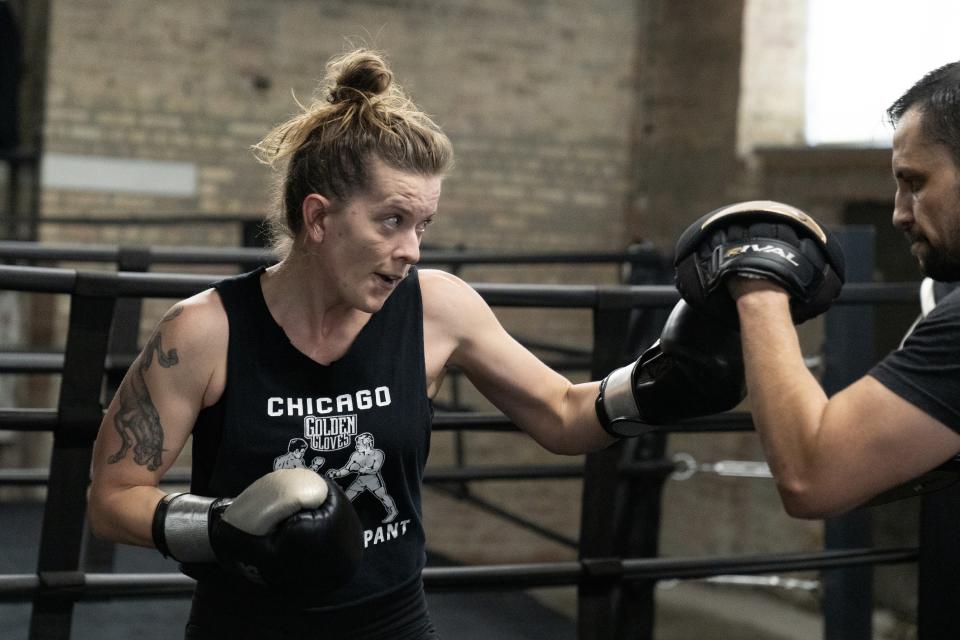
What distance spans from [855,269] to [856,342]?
8.6 inches

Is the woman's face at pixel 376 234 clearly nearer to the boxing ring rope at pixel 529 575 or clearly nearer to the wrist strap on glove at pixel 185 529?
the wrist strap on glove at pixel 185 529

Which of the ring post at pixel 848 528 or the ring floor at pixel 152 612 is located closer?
the ring post at pixel 848 528

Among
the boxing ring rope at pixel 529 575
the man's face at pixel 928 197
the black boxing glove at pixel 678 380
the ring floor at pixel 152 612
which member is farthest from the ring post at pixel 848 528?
the man's face at pixel 928 197

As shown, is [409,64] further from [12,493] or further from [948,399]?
[948,399]

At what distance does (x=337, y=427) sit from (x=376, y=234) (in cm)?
24

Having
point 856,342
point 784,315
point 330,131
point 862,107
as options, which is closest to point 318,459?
point 330,131

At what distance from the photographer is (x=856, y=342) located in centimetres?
249

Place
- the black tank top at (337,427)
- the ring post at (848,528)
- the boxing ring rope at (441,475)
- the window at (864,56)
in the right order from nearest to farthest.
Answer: the black tank top at (337,427) < the boxing ring rope at (441,475) < the ring post at (848,528) < the window at (864,56)

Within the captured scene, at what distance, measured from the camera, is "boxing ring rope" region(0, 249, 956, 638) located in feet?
5.79

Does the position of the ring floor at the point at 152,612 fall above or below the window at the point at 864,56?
below

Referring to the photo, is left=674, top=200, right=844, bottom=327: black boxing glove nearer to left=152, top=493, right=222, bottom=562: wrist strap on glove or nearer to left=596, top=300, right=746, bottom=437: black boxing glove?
left=596, top=300, right=746, bottom=437: black boxing glove

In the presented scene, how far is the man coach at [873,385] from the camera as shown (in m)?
1.25

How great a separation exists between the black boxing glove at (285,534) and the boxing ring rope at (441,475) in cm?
51

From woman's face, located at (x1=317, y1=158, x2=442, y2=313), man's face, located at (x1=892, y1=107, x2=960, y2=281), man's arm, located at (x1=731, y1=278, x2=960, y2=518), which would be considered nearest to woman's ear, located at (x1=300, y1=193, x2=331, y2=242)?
woman's face, located at (x1=317, y1=158, x2=442, y2=313)
